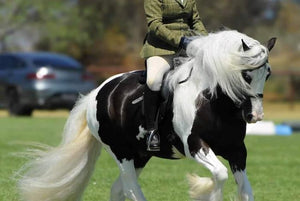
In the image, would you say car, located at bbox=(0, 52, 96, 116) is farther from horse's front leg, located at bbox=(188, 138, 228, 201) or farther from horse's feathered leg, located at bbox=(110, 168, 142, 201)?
horse's front leg, located at bbox=(188, 138, 228, 201)

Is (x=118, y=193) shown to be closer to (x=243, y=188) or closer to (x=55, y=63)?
(x=243, y=188)

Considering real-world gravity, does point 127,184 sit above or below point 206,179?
below

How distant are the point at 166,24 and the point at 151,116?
2.83 feet

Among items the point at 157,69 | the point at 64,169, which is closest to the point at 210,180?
the point at 157,69

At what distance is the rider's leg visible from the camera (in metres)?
7.75

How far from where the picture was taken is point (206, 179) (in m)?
7.24

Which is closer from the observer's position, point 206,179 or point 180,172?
point 206,179

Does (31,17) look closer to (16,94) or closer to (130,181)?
(16,94)

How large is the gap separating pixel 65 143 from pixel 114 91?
79 cm

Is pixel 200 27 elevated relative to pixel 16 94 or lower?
elevated

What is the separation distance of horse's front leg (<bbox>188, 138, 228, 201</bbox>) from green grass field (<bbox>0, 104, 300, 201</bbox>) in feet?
1.78

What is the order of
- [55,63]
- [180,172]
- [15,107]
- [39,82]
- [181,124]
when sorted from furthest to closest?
1. [15,107]
2. [55,63]
3. [39,82]
4. [180,172]
5. [181,124]

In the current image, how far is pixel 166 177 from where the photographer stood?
1140cm

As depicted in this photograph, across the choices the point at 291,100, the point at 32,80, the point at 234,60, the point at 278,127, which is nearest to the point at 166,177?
the point at 234,60
